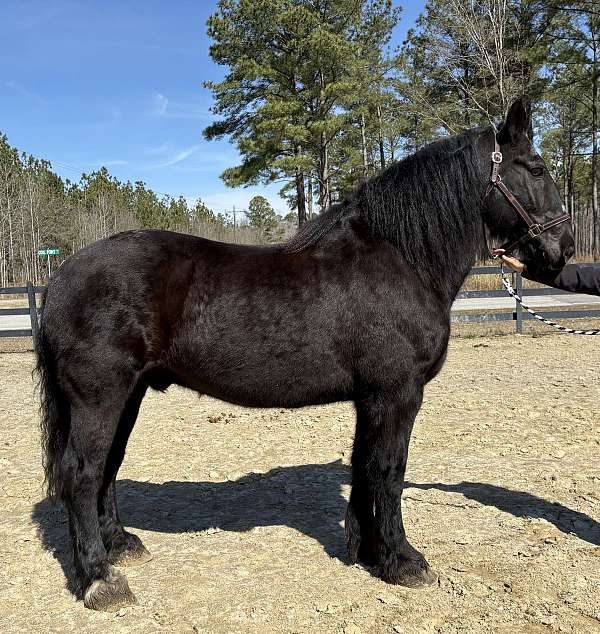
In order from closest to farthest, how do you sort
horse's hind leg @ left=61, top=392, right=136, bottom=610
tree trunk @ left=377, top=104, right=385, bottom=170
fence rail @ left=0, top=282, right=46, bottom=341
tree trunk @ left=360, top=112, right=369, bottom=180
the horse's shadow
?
horse's hind leg @ left=61, top=392, right=136, bottom=610, the horse's shadow, fence rail @ left=0, top=282, right=46, bottom=341, tree trunk @ left=360, top=112, right=369, bottom=180, tree trunk @ left=377, top=104, right=385, bottom=170

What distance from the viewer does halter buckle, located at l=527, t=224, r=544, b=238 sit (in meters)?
2.88

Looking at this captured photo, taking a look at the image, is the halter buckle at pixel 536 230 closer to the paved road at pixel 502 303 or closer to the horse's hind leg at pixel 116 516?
the horse's hind leg at pixel 116 516

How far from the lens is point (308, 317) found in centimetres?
280

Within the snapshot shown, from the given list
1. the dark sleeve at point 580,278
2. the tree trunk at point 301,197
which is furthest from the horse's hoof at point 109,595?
the tree trunk at point 301,197

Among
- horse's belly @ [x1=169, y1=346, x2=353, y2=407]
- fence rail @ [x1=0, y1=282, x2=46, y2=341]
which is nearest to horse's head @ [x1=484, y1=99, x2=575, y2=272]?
horse's belly @ [x1=169, y1=346, x2=353, y2=407]

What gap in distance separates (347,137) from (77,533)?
85.4 feet

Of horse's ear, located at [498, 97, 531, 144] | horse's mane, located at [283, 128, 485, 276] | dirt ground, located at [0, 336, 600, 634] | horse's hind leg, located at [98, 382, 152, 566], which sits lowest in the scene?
dirt ground, located at [0, 336, 600, 634]

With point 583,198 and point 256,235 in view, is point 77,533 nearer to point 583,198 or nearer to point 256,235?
point 583,198

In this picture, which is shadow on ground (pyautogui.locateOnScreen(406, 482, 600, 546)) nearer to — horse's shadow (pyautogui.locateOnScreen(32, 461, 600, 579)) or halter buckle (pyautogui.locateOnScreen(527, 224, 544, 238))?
horse's shadow (pyautogui.locateOnScreen(32, 461, 600, 579))

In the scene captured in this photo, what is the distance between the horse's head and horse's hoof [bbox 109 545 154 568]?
2.78 m

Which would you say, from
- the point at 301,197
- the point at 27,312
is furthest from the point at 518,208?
the point at 301,197

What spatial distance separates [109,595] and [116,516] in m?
0.60

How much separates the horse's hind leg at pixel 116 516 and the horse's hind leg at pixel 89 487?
326 millimetres

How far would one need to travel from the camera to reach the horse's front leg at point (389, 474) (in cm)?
285
